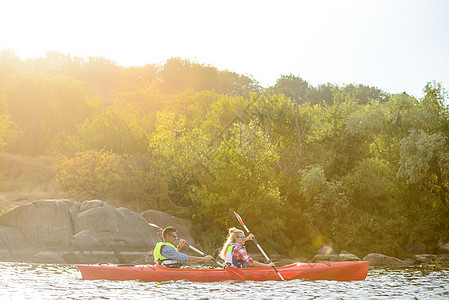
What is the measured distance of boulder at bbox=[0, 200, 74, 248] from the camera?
23.4 meters

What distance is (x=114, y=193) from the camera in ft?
103

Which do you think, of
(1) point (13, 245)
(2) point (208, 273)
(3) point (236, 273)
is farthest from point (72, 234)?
(3) point (236, 273)

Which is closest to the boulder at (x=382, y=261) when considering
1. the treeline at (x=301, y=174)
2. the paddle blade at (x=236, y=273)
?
the treeline at (x=301, y=174)

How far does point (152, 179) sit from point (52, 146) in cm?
1804

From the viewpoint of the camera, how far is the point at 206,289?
1316 cm

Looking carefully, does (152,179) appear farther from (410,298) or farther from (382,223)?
(410,298)

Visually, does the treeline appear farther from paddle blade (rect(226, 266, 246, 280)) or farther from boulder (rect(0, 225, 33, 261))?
paddle blade (rect(226, 266, 246, 280))

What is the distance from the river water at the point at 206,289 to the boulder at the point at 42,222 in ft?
23.3

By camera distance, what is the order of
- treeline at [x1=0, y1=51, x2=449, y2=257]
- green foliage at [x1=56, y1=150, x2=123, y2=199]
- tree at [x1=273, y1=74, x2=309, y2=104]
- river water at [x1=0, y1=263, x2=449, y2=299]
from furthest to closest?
tree at [x1=273, y1=74, x2=309, y2=104], green foliage at [x1=56, y1=150, x2=123, y2=199], treeline at [x1=0, y1=51, x2=449, y2=257], river water at [x1=0, y1=263, x2=449, y2=299]

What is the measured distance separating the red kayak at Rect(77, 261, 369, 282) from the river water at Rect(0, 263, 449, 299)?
0.18 metres

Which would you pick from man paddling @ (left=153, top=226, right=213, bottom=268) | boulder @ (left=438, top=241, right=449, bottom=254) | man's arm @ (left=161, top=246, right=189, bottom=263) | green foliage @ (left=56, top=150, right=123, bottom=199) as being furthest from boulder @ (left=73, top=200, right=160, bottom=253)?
boulder @ (left=438, top=241, right=449, bottom=254)

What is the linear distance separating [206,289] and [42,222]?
Result: 1322 centimetres

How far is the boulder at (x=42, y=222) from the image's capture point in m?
23.4

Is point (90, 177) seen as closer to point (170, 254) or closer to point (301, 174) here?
point (301, 174)
